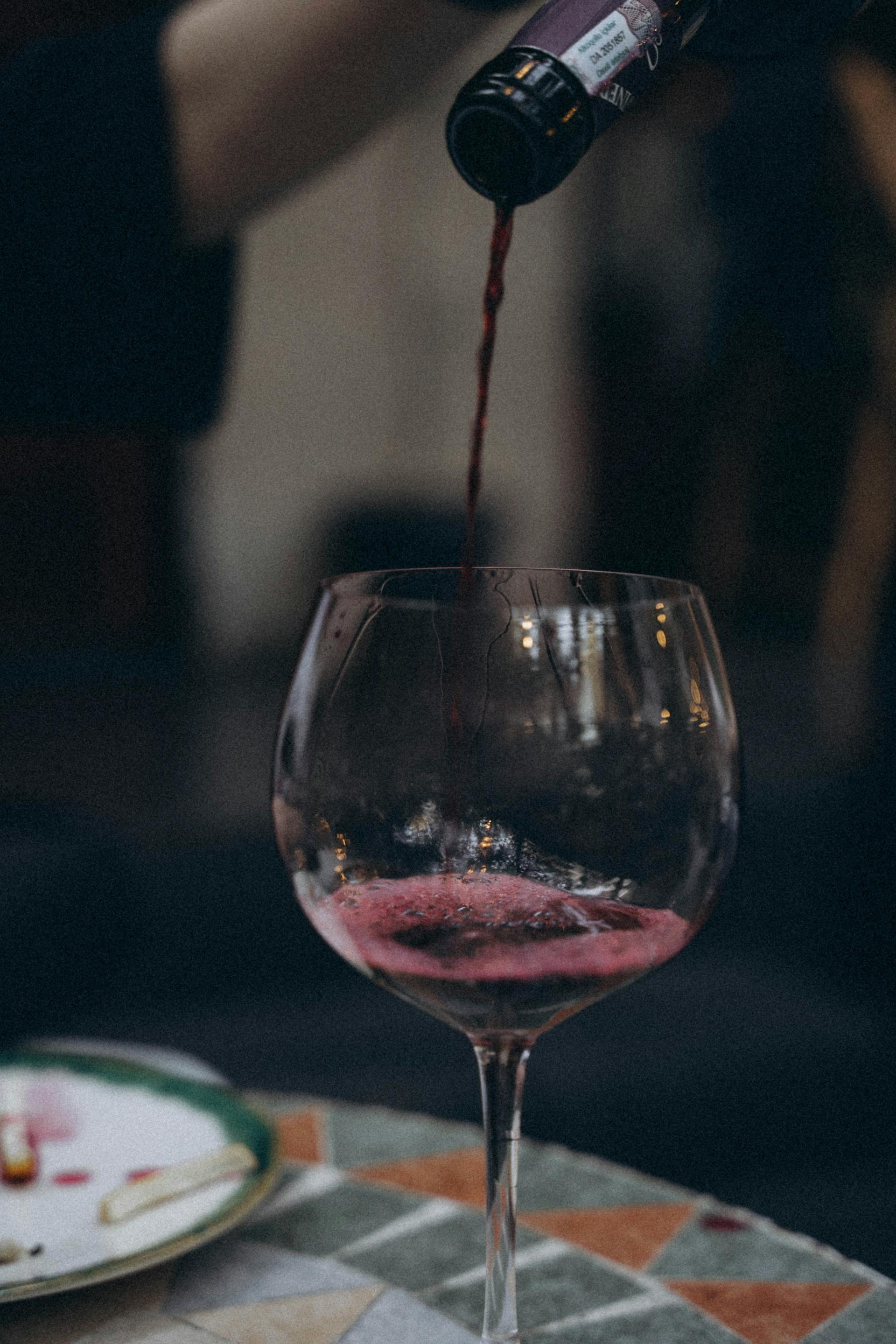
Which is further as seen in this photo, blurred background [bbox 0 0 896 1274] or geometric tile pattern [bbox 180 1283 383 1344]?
blurred background [bbox 0 0 896 1274]

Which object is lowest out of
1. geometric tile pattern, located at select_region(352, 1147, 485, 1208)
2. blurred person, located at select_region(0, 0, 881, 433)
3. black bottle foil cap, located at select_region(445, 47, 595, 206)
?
geometric tile pattern, located at select_region(352, 1147, 485, 1208)

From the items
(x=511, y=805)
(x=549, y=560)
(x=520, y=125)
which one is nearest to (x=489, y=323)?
(x=520, y=125)

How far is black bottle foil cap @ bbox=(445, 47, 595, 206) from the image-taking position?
1.24 ft

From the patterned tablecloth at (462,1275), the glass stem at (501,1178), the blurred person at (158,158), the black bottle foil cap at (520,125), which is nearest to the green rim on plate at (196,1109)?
the patterned tablecloth at (462,1275)

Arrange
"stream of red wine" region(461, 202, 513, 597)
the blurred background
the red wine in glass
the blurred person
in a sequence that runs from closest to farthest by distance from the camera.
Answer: the red wine in glass
"stream of red wine" region(461, 202, 513, 597)
the blurred background
the blurred person

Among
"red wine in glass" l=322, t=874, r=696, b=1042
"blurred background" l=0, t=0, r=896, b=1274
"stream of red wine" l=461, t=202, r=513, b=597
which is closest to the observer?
"red wine in glass" l=322, t=874, r=696, b=1042

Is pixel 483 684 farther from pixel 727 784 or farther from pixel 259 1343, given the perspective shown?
pixel 259 1343

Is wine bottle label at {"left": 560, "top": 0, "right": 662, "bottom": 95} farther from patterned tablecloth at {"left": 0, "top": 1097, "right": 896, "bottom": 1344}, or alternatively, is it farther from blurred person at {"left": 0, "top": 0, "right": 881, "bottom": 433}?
blurred person at {"left": 0, "top": 0, "right": 881, "bottom": 433}

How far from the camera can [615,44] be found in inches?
15.7

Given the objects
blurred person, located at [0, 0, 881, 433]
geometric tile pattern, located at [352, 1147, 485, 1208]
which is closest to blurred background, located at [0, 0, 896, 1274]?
blurred person, located at [0, 0, 881, 433]

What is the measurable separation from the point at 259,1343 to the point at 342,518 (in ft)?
4.67

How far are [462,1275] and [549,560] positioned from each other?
44.3 inches

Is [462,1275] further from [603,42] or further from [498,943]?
[603,42]

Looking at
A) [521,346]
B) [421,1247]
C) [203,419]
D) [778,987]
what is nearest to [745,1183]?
[778,987]
